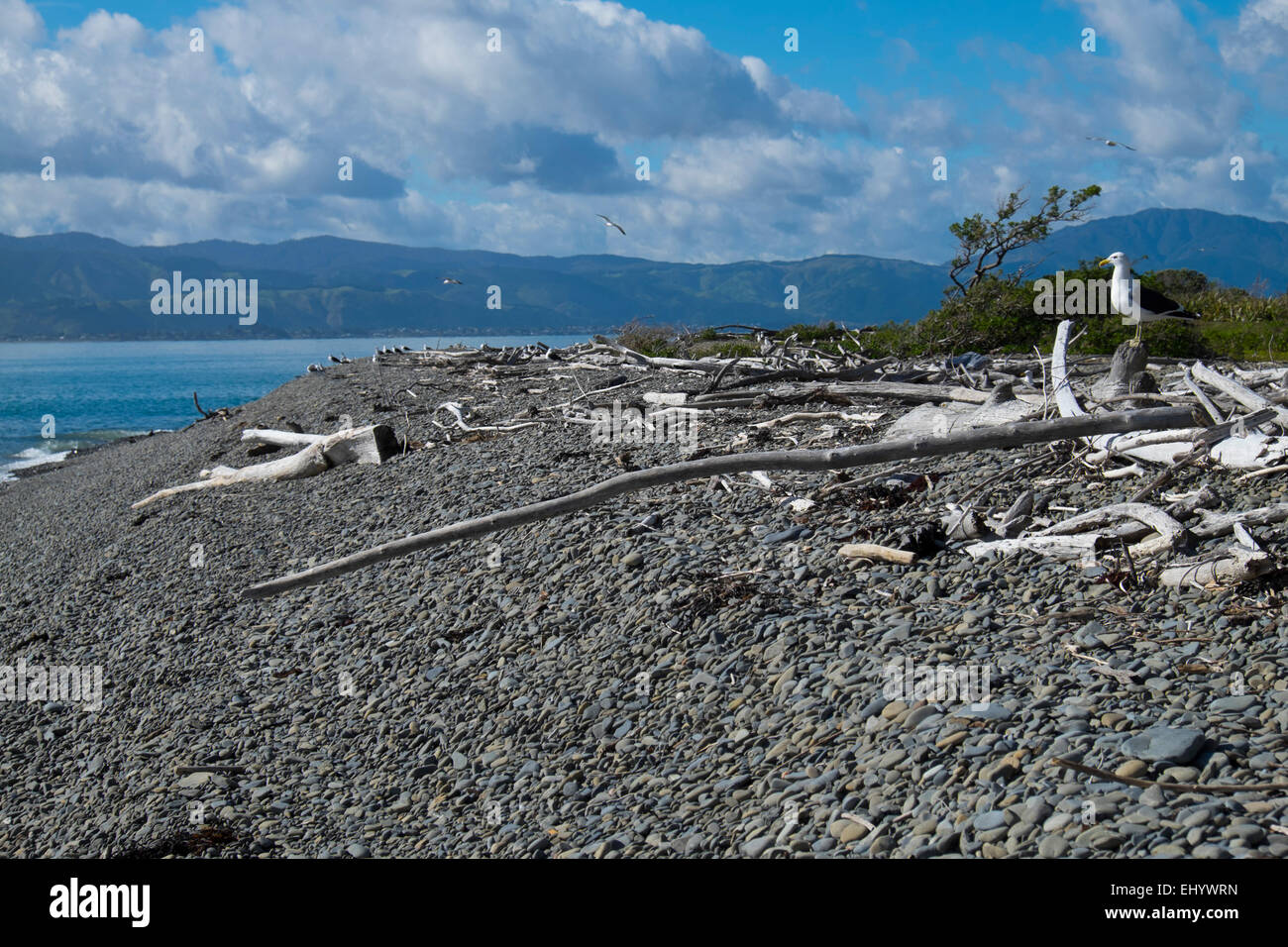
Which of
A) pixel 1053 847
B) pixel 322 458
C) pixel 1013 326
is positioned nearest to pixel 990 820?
pixel 1053 847

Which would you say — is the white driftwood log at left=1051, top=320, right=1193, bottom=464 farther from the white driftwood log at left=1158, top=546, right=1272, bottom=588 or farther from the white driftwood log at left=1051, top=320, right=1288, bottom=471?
the white driftwood log at left=1158, top=546, right=1272, bottom=588


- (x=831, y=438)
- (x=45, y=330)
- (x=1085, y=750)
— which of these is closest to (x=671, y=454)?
(x=831, y=438)

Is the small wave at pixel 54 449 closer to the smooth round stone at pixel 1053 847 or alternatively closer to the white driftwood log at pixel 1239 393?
the white driftwood log at pixel 1239 393

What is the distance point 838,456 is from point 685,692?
6.51ft

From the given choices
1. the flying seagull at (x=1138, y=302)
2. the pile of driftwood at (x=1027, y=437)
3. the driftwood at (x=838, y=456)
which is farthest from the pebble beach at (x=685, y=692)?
the flying seagull at (x=1138, y=302)

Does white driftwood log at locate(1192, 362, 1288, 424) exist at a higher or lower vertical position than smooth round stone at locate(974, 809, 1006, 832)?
higher

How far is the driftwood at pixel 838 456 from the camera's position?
4.27m

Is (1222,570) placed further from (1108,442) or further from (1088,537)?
(1108,442)

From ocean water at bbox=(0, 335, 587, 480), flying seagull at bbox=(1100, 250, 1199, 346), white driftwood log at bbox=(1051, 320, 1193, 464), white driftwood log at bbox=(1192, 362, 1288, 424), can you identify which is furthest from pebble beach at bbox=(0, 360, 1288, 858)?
ocean water at bbox=(0, 335, 587, 480)

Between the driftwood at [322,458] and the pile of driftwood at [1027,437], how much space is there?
1.93 metres

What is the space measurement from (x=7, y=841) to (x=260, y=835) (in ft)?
8.25

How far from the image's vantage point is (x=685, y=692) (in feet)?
18.1

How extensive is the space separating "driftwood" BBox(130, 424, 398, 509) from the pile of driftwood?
193 cm

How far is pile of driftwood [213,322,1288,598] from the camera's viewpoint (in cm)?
460
